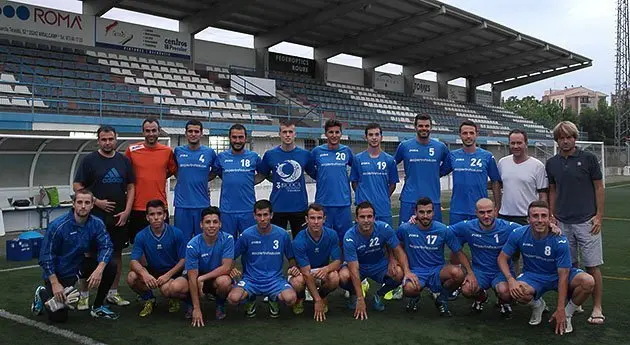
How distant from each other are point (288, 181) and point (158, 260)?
1527 mm

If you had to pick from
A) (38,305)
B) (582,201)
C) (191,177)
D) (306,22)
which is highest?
(306,22)

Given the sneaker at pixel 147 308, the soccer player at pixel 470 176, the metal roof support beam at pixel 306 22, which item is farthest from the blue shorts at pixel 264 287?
the metal roof support beam at pixel 306 22

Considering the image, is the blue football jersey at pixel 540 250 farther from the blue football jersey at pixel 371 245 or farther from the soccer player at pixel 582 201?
the blue football jersey at pixel 371 245

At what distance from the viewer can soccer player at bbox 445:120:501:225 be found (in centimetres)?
541

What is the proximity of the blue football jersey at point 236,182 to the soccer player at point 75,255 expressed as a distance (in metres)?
1.26

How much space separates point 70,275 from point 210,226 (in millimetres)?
1289

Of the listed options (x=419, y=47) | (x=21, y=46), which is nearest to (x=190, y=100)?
(x=21, y=46)

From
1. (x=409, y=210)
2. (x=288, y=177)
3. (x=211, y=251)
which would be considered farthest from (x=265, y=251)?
(x=409, y=210)

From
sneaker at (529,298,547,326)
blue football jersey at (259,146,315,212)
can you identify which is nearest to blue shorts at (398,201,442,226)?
blue football jersey at (259,146,315,212)

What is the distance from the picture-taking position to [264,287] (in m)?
4.70

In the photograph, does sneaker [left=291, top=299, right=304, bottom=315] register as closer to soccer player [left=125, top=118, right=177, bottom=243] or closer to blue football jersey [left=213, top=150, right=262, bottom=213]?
blue football jersey [left=213, top=150, right=262, bottom=213]

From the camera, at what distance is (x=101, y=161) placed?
16.9ft

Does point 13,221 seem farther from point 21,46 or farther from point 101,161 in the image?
point 21,46

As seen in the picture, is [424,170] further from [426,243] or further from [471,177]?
[426,243]
